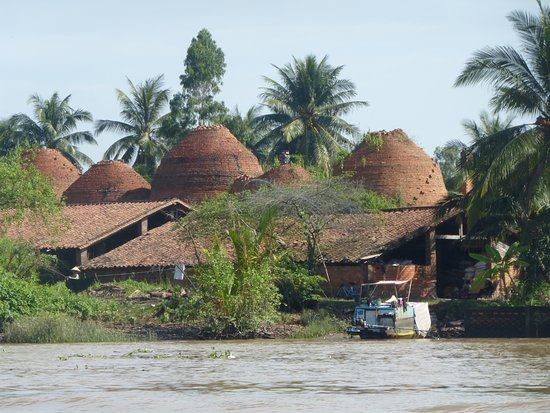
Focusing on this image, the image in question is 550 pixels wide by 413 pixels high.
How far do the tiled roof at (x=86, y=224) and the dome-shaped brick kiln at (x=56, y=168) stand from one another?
23.3 feet

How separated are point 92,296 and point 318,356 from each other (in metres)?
13.5

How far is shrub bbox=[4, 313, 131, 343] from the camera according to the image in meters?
27.5

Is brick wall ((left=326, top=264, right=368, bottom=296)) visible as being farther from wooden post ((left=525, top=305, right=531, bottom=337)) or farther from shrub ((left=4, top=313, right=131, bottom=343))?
shrub ((left=4, top=313, right=131, bottom=343))

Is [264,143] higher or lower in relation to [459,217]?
higher

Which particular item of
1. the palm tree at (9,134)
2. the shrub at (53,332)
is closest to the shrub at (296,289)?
the shrub at (53,332)

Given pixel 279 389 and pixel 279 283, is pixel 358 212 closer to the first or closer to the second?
pixel 279 283

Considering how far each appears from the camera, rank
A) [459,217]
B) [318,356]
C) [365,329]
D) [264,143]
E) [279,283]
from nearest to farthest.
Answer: [318,356] < [365,329] < [279,283] < [459,217] < [264,143]

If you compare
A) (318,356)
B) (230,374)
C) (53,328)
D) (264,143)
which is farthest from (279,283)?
(264,143)

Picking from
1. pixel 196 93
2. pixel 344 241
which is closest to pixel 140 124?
pixel 196 93

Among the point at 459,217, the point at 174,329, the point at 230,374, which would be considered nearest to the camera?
the point at 230,374

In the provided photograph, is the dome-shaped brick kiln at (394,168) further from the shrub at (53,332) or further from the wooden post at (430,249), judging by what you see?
the shrub at (53,332)

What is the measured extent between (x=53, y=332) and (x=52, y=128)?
116 ft

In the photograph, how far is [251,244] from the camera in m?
29.3

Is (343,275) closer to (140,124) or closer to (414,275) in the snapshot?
(414,275)
